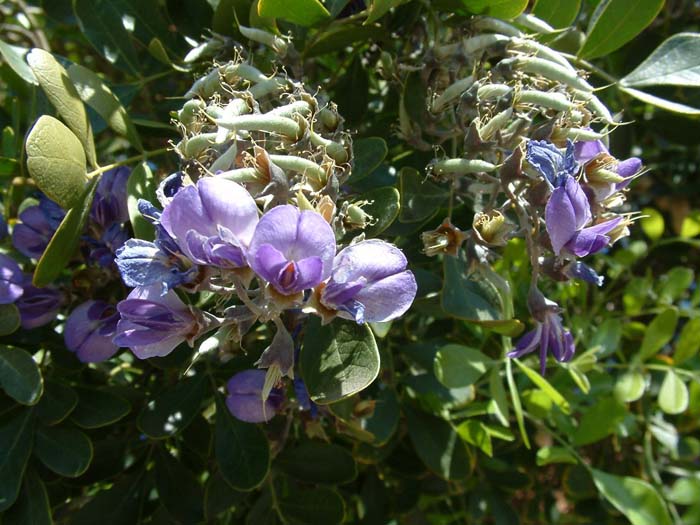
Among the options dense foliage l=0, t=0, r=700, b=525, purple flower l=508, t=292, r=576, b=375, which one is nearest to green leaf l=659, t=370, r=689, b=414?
dense foliage l=0, t=0, r=700, b=525

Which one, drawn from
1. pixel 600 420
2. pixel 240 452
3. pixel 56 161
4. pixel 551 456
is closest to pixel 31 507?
pixel 240 452

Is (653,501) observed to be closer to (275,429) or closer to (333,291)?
(275,429)

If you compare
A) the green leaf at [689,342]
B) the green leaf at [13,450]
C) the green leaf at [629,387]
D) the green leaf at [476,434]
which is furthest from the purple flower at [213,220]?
the green leaf at [689,342]

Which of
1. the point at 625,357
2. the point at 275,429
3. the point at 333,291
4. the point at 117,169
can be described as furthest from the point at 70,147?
the point at 625,357

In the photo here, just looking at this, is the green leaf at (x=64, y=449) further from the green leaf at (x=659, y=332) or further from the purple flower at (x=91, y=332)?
the green leaf at (x=659, y=332)

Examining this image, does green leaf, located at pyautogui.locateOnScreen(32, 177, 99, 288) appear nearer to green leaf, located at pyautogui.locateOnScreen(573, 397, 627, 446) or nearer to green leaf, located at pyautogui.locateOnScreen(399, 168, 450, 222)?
green leaf, located at pyautogui.locateOnScreen(399, 168, 450, 222)

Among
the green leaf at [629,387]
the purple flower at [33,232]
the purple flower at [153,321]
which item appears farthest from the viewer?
the green leaf at [629,387]
